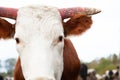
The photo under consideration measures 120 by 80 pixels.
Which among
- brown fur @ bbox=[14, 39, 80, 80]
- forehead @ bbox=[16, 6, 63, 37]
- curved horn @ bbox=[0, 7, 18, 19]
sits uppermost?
forehead @ bbox=[16, 6, 63, 37]

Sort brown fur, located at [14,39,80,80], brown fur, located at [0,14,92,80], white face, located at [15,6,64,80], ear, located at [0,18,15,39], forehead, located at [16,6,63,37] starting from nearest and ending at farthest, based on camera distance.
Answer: white face, located at [15,6,64,80] < forehead, located at [16,6,63,37] < ear, located at [0,18,15,39] < brown fur, located at [0,14,92,80] < brown fur, located at [14,39,80,80]

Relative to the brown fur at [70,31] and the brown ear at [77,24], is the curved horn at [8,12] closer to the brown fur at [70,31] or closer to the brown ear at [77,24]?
the brown fur at [70,31]

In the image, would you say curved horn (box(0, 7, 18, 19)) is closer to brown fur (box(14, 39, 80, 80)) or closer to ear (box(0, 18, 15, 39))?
ear (box(0, 18, 15, 39))

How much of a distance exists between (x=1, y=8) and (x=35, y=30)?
1.14 meters

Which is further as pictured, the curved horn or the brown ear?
the brown ear

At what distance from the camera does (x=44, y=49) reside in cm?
725

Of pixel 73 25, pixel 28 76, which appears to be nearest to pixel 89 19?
pixel 73 25

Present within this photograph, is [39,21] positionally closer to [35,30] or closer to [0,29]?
[35,30]

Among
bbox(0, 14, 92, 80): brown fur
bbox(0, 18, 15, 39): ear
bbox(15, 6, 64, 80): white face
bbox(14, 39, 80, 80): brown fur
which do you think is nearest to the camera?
bbox(15, 6, 64, 80): white face

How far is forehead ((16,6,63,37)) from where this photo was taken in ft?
24.3

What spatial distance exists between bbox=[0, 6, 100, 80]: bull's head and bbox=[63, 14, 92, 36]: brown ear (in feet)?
0.65

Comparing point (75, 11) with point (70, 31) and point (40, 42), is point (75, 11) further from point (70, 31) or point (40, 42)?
point (40, 42)

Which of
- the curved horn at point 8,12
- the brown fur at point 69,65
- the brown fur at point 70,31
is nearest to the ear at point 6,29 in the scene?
the brown fur at point 70,31

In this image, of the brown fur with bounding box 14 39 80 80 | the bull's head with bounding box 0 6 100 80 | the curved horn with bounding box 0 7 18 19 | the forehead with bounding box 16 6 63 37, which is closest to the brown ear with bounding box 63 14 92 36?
the bull's head with bounding box 0 6 100 80
